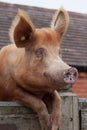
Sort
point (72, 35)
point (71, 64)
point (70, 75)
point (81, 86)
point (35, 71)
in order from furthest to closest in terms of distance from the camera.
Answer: point (72, 35)
point (81, 86)
point (71, 64)
point (35, 71)
point (70, 75)

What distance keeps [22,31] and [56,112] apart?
0.58 meters

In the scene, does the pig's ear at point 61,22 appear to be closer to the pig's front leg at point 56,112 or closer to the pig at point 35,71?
the pig at point 35,71

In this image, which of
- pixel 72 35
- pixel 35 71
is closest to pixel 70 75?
pixel 35 71

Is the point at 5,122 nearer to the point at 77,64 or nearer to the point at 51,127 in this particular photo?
the point at 51,127

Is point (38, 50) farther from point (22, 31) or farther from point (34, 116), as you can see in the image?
point (34, 116)

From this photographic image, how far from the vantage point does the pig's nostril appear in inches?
100

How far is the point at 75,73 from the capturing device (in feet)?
8.37

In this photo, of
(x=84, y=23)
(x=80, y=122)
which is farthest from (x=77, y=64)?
(x=80, y=122)

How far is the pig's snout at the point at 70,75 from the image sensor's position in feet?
8.34

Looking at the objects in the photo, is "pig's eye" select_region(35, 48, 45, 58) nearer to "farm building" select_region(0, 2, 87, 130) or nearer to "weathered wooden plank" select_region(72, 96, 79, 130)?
"farm building" select_region(0, 2, 87, 130)

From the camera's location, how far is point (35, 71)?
279 cm

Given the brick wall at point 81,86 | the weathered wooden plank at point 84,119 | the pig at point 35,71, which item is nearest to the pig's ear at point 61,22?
the pig at point 35,71

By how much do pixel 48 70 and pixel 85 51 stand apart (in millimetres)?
8051

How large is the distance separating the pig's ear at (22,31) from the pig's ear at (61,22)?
238mm
